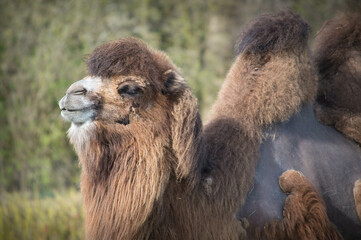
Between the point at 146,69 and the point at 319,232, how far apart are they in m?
1.73

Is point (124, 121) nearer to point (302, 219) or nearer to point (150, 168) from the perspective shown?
point (150, 168)

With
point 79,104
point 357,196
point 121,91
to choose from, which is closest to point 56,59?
point 121,91

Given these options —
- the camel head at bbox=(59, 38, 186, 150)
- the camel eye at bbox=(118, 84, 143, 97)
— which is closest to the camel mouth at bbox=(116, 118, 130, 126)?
the camel head at bbox=(59, 38, 186, 150)

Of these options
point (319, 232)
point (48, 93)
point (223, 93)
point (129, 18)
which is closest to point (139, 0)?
point (129, 18)

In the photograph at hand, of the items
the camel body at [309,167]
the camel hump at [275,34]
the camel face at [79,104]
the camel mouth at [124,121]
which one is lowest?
the camel body at [309,167]

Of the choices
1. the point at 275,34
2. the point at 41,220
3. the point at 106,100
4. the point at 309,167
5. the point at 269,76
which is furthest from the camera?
the point at 41,220

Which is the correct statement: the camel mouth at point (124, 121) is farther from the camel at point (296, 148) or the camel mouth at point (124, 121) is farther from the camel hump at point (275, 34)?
the camel hump at point (275, 34)

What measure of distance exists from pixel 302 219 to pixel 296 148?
2.17 feet

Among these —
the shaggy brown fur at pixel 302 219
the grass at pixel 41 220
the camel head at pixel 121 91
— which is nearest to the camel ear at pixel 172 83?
the camel head at pixel 121 91

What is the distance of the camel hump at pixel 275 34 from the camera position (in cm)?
416

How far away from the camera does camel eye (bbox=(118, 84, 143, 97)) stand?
3508 mm

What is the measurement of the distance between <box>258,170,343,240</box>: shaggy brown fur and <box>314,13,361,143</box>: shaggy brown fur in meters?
0.93

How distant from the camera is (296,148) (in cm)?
402

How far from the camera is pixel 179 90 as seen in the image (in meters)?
3.61
